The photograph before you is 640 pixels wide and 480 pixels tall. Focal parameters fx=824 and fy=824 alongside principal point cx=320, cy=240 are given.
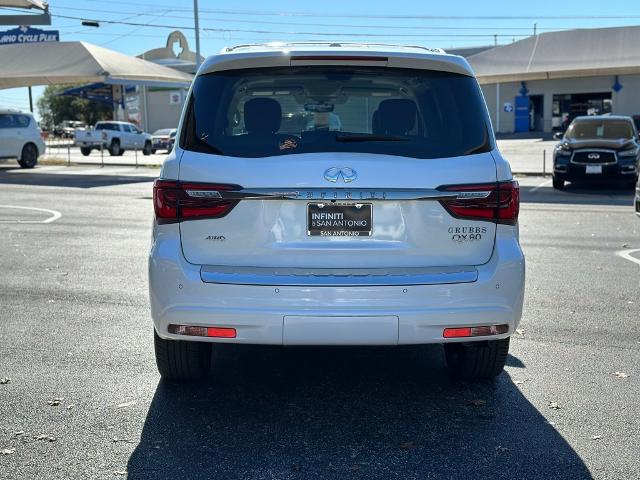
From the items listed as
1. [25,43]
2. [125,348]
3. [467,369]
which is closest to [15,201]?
[125,348]

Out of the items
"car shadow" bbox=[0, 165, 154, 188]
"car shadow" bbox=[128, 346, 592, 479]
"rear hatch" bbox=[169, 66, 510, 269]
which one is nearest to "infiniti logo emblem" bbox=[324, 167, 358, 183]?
"rear hatch" bbox=[169, 66, 510, 269]

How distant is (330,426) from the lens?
14.4 feet

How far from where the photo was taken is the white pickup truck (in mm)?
41969

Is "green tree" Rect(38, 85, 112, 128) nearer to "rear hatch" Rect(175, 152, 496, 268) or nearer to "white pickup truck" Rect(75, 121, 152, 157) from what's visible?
"white pickup truck" Rect(75, 121, 152, 157)

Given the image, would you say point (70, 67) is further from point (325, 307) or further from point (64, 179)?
point (325, 307)

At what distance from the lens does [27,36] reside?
112 feet

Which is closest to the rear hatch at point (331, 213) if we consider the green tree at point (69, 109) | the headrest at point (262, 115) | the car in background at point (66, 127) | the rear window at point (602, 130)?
the headrest at point (262, 115)

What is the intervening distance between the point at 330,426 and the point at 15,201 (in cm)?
1458

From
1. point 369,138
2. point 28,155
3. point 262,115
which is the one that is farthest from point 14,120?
point 369,138

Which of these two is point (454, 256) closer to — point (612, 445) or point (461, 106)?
point (461, 106)

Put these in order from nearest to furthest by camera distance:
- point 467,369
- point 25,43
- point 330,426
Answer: point 330,426 < point 467,369 < point 25,43

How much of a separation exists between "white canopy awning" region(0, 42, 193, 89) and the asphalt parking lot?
22.5 metres

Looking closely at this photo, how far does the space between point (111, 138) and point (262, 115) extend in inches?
1552

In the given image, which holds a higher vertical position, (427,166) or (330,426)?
(427,166)
